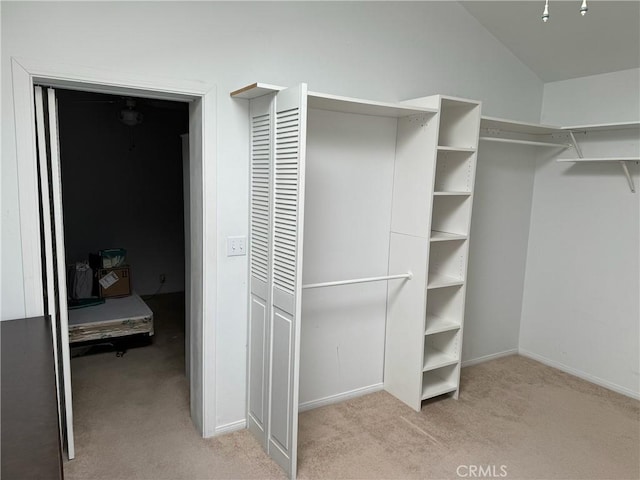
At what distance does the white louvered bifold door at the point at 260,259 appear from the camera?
2365 mm

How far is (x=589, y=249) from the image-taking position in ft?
11.6

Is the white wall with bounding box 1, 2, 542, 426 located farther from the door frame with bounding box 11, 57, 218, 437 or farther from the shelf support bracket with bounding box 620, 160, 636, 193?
the shelf support bracket with bounding box 620, 160, 636, 193

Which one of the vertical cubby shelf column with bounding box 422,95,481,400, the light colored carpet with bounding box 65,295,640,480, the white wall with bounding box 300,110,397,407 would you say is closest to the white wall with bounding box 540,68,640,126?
the vertical cubby shelf column with bounding box 422,95,481,400

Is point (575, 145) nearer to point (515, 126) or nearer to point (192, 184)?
point (515, 126)

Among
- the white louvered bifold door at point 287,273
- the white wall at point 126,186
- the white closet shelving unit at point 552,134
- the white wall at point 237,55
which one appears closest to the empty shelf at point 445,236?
the white closet shelving unit at point 552,134

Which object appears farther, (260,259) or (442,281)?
(442,281)

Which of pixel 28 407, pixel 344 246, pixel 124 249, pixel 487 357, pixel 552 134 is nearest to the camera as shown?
pixel 28 407

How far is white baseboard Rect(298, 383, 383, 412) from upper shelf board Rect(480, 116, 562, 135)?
1.99 meters

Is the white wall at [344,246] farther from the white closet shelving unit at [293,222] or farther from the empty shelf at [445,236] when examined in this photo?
the empty shelf at [445,236]

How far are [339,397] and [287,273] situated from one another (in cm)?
129

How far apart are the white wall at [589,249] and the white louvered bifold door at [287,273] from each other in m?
2.55

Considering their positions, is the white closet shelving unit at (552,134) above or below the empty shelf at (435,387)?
above

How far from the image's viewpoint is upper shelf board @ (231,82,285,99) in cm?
214

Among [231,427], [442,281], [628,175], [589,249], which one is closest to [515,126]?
[628,175]
